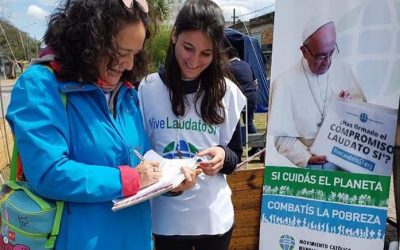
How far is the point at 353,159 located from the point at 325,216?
36cm

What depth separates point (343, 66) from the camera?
2113 millimetres

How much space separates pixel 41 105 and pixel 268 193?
5.30 ft

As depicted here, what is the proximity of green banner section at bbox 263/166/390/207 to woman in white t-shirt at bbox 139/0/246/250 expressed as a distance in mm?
782

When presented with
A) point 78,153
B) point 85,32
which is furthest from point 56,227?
point 85,32

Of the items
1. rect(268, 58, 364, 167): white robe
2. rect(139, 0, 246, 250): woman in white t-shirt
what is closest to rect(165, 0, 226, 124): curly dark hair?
rect(139, 0, 246, 250): woman in white t-shirt

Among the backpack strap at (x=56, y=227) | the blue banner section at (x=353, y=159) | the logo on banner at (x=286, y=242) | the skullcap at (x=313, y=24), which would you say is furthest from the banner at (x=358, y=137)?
the backpack strap at (x=56, y=227)

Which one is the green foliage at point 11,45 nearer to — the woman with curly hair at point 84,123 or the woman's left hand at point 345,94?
the woman with curly hair at point 84,123

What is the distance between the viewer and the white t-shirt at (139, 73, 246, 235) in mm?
1526

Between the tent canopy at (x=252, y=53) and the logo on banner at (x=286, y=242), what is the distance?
4.39 meters

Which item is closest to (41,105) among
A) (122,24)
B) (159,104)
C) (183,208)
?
(122,24)

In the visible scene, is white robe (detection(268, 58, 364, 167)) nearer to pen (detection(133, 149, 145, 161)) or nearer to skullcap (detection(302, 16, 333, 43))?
skullcap (detection(302, 16, 333, 43))

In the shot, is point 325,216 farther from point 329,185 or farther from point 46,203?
point 46,203

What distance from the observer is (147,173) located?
1.13m

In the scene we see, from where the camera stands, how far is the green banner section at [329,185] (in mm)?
2141
